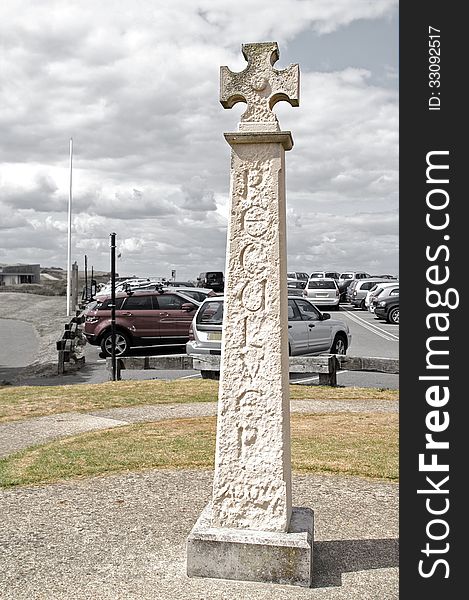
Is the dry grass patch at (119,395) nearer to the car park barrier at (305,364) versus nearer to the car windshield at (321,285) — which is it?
the car park barrier at (305,364)

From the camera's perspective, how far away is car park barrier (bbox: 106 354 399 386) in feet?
43.4

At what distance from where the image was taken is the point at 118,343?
736 inches

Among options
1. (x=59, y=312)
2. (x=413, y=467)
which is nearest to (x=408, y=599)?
(x=413, y=467)

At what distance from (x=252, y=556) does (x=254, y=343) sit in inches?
51.4

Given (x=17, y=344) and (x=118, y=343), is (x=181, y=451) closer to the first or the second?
(x=118, y=343)

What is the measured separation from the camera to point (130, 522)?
5988mm

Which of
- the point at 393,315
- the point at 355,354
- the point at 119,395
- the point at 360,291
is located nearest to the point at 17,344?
the point at 355,354

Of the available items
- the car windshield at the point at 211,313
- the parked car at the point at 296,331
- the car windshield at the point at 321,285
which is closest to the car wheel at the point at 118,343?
the parked car at the point at 296,331

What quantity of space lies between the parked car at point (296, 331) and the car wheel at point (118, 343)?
10.9 ft

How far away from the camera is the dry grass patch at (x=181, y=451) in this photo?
769 cm

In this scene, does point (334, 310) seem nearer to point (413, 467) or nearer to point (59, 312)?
point (59, 312)

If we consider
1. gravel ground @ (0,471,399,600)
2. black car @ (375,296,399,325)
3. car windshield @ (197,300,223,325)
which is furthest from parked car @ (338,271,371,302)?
gravel ground @ (0,471,399,600)

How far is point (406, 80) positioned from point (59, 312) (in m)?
33.7

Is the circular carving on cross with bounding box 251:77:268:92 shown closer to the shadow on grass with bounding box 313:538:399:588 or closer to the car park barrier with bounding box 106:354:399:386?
the shadow on grass with bounding box 313:538:399:588
